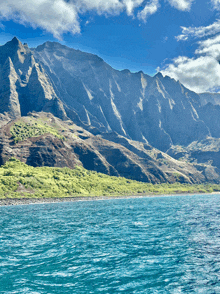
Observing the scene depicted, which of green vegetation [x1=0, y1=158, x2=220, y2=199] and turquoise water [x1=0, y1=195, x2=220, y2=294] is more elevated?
green vegetation [x1=0, y1=158, x2=220, y2=199]

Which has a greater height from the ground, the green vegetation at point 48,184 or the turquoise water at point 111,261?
the green vegetation at point 48,184

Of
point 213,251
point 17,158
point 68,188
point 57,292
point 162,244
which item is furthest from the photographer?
point 17,158

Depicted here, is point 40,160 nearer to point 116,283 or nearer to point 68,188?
point 68,188

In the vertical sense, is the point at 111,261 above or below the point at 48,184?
below

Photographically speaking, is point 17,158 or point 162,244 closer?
point 162,244

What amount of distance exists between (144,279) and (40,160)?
162m

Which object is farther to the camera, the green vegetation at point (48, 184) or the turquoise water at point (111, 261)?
the green vegetation at point (48, 184)

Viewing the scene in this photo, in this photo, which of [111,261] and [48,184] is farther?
[48,184]

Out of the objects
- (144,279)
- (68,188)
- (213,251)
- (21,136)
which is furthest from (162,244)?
(21,136)

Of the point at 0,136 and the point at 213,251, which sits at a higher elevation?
the point at 0,136

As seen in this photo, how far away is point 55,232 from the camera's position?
1458 inches

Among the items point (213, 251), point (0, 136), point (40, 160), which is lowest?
point (213, 251)

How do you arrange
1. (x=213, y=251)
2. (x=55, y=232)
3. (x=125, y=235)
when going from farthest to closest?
(x=55, y=232) → (x=125, y=235) → (x=213, y=251)

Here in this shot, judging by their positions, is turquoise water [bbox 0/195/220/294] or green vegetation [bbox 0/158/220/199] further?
green vegetation [bbox 0/158/220/199]
